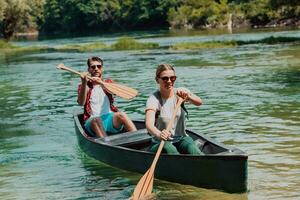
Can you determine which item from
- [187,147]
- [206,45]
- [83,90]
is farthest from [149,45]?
[187,147]

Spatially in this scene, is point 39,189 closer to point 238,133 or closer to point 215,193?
point 215,193

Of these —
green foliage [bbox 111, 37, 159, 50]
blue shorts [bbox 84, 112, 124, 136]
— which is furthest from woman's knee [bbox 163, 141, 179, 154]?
green foliage [bbox 111, 37, 159, 50]

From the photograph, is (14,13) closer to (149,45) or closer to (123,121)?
(149,45)

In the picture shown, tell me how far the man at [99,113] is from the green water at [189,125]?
23.5 inches

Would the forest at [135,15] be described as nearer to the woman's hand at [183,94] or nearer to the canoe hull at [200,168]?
the canoe hull at [200,168]

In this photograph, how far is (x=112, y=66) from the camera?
29984mm

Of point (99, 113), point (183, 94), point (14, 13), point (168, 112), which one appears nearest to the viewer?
point (183, 94)

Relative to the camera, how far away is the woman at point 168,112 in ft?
23.9

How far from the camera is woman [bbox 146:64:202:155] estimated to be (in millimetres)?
7273

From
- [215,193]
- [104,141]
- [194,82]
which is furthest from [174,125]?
[194,82]

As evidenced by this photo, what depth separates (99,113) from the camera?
10102 mm

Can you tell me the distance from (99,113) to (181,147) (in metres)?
2.66

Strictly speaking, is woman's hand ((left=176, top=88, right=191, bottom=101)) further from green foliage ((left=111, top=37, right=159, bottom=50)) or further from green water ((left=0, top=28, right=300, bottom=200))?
green foliage ((left=111, top=37, right=159, bottom=50))

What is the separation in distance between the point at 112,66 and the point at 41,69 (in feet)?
13.2
